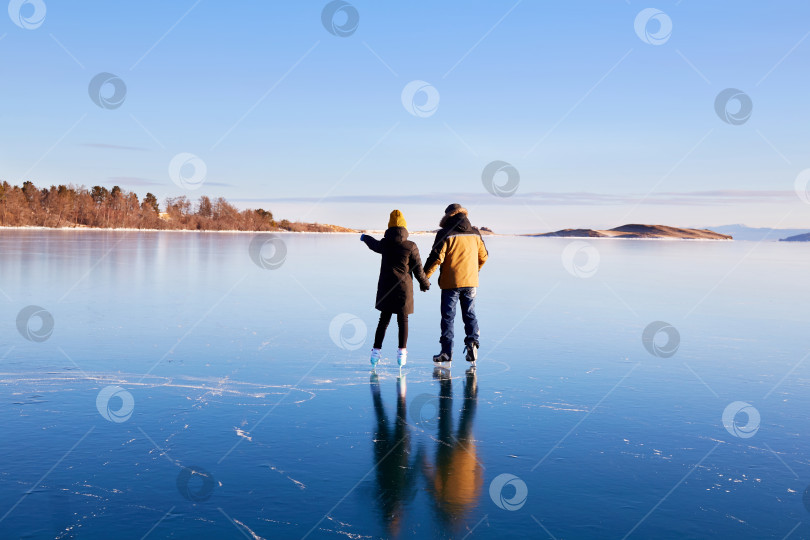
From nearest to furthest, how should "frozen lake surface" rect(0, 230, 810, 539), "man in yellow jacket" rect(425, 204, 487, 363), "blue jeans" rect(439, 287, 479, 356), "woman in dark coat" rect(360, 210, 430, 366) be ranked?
"frozen lake surface" rect(0, 230, 810, 539) < "woman in dark coat" rect(360, 210, 430, 366) < "blue jeans" rect(439, 287, 479, 356) < "man in yellow jacket" rect(425, 204, 487, 363)

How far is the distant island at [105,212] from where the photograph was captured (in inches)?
5266

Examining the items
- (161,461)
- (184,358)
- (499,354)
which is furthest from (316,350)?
(161,461)

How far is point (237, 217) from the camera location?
595ft

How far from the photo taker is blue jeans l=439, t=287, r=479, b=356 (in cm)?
917

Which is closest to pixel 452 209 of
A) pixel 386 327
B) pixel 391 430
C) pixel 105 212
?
pixel 386 327

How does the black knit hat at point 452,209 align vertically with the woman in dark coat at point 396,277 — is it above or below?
above

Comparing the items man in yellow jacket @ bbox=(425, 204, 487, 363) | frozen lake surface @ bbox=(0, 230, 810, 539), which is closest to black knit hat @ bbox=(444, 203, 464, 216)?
man in yellow jacket @ bbox=(425, 204, 487, 363)

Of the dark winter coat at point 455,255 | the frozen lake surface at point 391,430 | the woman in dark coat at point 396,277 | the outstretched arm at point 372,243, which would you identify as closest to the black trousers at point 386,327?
the woman in dark coat at point 396,277

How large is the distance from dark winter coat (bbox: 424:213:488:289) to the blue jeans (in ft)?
0.39

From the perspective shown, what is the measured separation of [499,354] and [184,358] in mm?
4473

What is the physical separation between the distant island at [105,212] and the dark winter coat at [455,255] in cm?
13729

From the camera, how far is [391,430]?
605cm

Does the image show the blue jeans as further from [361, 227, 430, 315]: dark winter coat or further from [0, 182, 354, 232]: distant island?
[0, 182, 354, 232]: distant island

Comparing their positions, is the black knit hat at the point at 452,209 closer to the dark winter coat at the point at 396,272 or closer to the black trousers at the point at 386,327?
the dark winter coat at the point at 396,272
